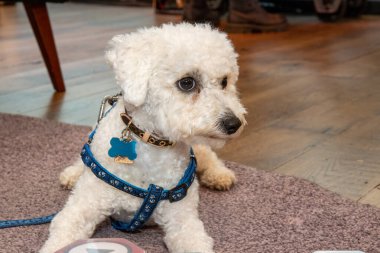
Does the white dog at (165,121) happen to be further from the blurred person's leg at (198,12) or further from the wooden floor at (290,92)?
the blurred person's leg at (198,12)

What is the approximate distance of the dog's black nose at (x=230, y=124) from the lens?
1.07 meters

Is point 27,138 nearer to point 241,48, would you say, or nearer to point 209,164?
point 209,164

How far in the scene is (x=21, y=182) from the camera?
1517 mm

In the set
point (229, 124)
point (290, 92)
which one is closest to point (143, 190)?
point (229, 124)

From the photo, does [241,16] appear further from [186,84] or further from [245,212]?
[186,84]

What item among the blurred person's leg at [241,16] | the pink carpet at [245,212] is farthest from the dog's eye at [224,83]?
the blurred person's leg at [241,16]

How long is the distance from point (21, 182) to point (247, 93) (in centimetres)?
116

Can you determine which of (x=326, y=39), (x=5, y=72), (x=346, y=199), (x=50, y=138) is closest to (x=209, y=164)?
(x=346, y=199)

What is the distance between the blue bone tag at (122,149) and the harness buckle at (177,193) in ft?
0.33

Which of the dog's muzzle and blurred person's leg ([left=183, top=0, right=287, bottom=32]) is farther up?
the dog's muzzle

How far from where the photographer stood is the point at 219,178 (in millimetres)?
1481

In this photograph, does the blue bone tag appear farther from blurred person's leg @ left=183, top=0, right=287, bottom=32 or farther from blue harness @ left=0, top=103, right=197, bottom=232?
blurred person's leg @ left=183, top=0, right=287, bottom=32

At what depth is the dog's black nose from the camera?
1.07 metres

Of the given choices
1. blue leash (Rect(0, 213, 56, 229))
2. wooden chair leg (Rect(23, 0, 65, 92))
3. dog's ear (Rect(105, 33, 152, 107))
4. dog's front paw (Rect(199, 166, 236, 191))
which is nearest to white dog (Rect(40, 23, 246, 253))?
dog's ear (Rect(105, 33, 152, 107))
